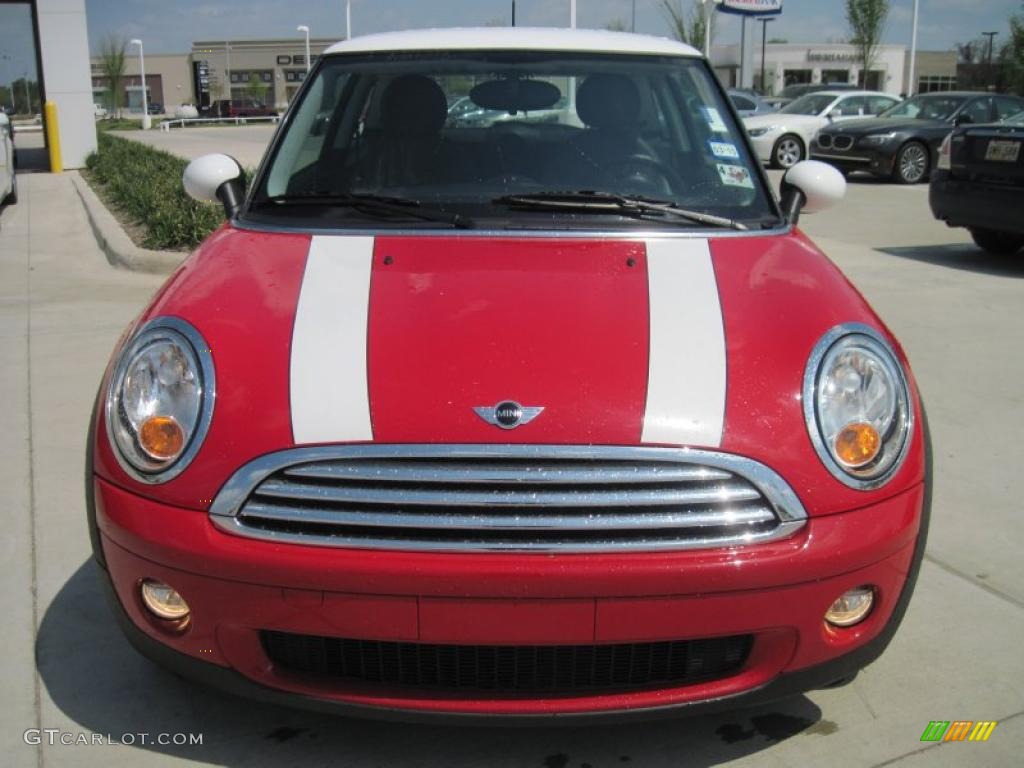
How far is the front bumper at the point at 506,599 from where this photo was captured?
2.03 m

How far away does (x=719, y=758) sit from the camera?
7.84 ft

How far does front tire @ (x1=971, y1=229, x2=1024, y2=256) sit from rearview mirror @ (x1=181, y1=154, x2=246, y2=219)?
7358mm

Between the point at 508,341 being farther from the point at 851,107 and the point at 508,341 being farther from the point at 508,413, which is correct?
the point at 851,107

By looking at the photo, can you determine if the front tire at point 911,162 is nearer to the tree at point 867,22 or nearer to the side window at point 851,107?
the side window at point 851,107

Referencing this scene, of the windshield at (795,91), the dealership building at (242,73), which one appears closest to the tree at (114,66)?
the dealership building at (242,73)

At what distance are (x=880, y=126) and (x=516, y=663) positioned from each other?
14978 mm

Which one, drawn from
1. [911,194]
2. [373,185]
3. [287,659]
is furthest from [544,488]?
[911,194]

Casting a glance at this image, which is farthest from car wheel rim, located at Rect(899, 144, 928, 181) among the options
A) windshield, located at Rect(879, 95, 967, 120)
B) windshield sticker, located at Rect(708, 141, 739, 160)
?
windshield sticker, located at Rect(708, 141, 739, 160)

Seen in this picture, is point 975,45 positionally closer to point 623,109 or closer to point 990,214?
point 990,214

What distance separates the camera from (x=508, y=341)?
2.36 m

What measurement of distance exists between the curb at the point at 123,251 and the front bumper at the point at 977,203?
20.6 feet

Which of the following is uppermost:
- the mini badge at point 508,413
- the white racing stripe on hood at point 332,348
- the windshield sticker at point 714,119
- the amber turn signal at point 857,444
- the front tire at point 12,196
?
the windshield sticker at point 714,119

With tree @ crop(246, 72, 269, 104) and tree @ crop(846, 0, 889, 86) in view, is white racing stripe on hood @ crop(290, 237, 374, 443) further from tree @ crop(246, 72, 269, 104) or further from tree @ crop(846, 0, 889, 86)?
tree @ crop(246, 72, 269, 104)

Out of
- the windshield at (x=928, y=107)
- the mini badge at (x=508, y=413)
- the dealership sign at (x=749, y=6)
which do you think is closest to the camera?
the mini badge at (x=508, y=413)
